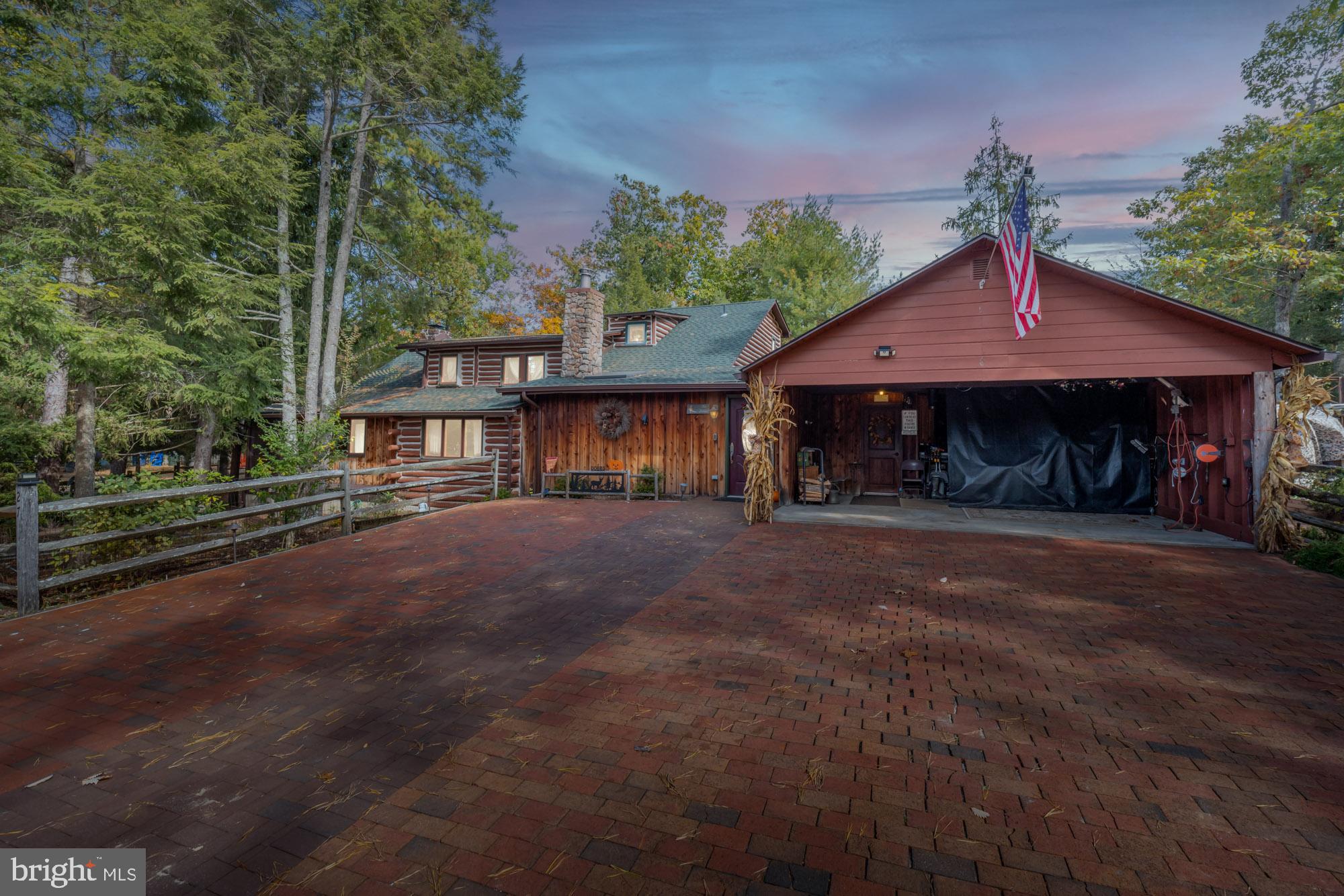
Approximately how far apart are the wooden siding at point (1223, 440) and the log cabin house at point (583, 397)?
779cm

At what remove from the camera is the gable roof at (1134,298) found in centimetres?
Result: 730

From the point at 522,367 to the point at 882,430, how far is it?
11.1m

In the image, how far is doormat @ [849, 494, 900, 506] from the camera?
11836 mm

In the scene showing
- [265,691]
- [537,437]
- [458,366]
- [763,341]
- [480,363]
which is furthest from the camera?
[458,366]

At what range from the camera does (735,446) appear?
42.6 ft

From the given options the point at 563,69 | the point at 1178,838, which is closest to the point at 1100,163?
the point at 563,69

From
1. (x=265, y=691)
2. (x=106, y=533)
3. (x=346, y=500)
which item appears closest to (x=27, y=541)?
(x=106, y=533)

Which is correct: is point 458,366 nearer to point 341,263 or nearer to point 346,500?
point 341,263

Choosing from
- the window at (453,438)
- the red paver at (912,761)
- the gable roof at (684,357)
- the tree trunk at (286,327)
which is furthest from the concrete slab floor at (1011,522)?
the tree trunk at (286,327)

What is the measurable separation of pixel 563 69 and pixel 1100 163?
19732 mm

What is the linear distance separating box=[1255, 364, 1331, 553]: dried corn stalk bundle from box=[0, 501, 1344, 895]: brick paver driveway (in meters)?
1.77

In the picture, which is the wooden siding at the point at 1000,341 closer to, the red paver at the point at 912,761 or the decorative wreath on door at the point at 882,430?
the red paver at the point at 912,761

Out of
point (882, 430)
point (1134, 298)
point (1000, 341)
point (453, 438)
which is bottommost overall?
point (453, 438)

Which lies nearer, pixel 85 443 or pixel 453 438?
pixel 85 443
